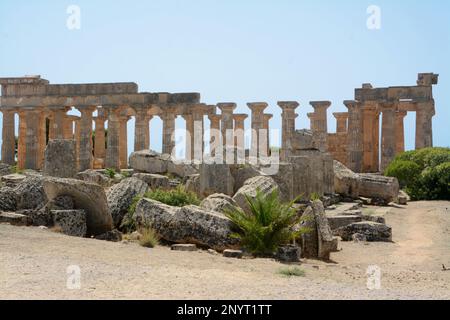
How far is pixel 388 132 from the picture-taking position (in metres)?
36.2

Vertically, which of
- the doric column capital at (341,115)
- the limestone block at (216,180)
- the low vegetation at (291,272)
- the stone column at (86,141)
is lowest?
the low vegetation at (291,272)

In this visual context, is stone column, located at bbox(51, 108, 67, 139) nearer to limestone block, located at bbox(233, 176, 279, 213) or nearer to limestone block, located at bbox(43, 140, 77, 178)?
limestone block, located at bbox(43, 140, 77, 178)

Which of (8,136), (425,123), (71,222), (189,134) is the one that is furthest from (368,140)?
(71,222)

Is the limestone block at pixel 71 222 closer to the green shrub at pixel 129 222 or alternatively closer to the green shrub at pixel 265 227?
the green shrub at pixel 129 222

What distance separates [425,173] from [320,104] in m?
12.8

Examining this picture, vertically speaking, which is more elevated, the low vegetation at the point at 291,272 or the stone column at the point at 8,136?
the stone column at the point at 8,136

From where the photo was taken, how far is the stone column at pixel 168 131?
130 feet

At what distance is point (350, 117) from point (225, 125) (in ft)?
25.0

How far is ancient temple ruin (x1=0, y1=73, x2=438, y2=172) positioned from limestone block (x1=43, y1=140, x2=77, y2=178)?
19.7m

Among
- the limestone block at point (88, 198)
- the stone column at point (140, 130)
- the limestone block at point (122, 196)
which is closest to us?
the limestone block at point (88, 198)

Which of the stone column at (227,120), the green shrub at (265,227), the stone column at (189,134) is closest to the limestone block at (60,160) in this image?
the green shrub at (265,227)

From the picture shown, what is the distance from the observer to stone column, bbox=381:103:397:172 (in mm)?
36031

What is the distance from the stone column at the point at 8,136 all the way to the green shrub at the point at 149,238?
105ft
